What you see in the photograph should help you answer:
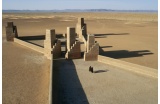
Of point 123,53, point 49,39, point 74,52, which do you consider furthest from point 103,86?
point 123,53

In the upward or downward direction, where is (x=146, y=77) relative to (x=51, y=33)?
downward

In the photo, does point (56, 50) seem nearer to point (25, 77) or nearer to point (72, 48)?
point (72, 48)

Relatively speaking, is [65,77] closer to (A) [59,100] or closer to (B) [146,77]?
(A) [59,100]

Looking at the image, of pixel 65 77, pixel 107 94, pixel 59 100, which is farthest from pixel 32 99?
pixel 107 94

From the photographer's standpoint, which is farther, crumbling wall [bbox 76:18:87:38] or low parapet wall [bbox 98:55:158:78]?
crumbling wall [bbox 76:18:87:38]

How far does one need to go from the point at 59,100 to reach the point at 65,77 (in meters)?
3.02

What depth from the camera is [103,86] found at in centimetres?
1200

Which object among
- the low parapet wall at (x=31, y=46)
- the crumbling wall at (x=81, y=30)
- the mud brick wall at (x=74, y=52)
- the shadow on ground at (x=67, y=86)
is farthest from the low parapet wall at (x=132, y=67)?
the crumbling wall at (x=81, y=30)

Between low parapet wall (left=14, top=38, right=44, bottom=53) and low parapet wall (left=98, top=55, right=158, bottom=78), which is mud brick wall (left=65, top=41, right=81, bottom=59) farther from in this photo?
low parapet wall (left=14, top=38, right=44, bottom=53)

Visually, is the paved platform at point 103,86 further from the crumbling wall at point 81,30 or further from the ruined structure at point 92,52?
the crumbling wall at point 81,30

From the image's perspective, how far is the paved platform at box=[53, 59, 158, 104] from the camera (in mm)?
10508

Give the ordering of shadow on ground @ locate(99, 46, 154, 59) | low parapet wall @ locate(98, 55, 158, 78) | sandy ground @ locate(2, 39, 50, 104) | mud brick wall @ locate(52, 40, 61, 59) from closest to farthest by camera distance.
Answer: sandy ground @ locate(2, 39, 50, 104) < low parapet wall @ locate(98, 55, 158, 78) < mud brick wall @ locate(52, 40, 61, 59) < shadow on ground @ locate(99, 46, 154, 59)

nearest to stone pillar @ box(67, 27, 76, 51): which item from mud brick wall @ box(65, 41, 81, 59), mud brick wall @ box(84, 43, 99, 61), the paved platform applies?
Answer: mud brick wall @ box(65, 41, 81, 59)

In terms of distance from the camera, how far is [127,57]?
62.8 ft
